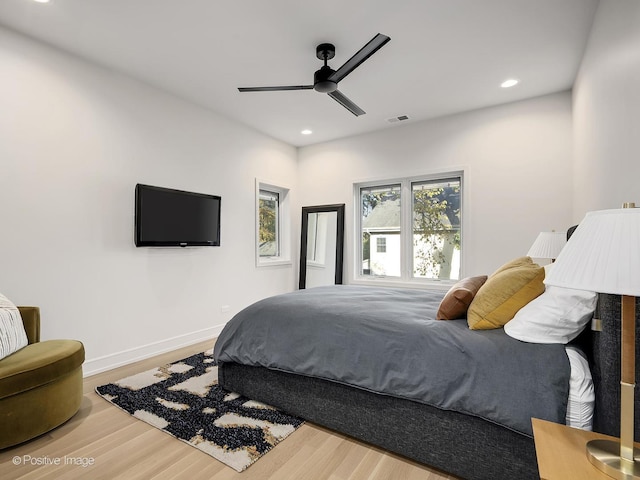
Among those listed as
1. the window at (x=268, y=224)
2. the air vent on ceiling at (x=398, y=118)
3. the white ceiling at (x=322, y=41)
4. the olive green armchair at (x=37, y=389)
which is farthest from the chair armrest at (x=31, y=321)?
the air vent on ceiling at (x=398, y=118)

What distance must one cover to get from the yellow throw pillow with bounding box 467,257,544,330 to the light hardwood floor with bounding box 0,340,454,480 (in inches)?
32.4

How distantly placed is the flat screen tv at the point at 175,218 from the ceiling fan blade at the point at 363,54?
209 cm

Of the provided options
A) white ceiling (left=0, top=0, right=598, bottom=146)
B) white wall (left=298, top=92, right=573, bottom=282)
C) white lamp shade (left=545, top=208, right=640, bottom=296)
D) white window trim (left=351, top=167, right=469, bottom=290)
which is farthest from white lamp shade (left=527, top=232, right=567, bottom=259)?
white lamp shade (left=545, top=208, right=640, bottom=296)

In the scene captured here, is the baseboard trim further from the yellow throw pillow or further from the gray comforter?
the yellow throw pillow

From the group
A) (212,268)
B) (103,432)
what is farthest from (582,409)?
(212,268)

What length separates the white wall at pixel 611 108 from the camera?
1.65 metres

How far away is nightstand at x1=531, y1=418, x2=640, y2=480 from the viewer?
936 millimetres

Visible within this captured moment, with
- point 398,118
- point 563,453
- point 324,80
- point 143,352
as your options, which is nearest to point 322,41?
point 324,80

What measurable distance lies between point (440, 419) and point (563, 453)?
2.33 ft

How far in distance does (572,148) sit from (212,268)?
4289 millimetres

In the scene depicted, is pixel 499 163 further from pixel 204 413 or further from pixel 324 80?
pixel 204 413

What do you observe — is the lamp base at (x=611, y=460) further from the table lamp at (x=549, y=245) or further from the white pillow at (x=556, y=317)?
the table lamp at (x=549, y=245)

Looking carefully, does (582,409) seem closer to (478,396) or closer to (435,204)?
(478,396)

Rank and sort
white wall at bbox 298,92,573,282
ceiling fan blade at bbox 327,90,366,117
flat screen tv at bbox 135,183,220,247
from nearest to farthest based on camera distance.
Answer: ceiling fan blade at bbox 327,90,366,117 < flat screen tv at bbox 135,183,220,247 < white wall at bbox 298,92,573,282
